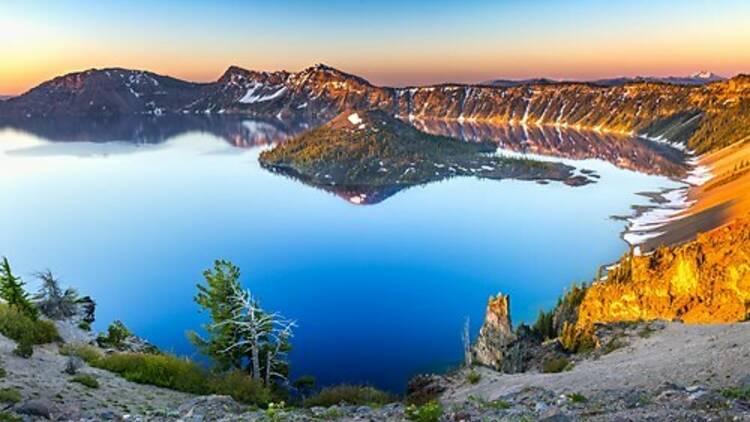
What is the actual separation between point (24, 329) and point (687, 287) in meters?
46.6

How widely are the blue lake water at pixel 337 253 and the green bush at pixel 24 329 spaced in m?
32.0

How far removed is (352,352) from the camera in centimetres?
6344

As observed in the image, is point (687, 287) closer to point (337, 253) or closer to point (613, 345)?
point (613, 345)

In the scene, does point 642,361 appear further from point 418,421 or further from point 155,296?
point 155,296

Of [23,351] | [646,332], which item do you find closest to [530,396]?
[646,332]

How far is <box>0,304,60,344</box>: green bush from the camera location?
26.7m

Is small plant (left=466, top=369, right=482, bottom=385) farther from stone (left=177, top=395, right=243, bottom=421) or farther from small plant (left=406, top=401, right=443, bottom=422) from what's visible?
stone (left=177, top=395, right=243, bottom=421)

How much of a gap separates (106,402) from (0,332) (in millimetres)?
11404

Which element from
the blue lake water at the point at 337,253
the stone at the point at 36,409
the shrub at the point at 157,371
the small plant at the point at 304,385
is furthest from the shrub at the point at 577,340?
the stone at the point at 36,409

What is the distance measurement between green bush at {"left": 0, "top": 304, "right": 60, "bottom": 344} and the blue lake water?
32.0 m

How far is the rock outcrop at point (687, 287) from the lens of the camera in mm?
40969

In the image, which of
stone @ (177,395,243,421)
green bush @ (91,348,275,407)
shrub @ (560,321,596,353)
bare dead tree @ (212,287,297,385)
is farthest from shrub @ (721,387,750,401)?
bare dead tree @ (212,287,297,385)

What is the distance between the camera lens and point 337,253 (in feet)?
334

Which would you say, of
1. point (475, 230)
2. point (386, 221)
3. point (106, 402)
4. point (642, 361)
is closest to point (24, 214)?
point (386, 221)
